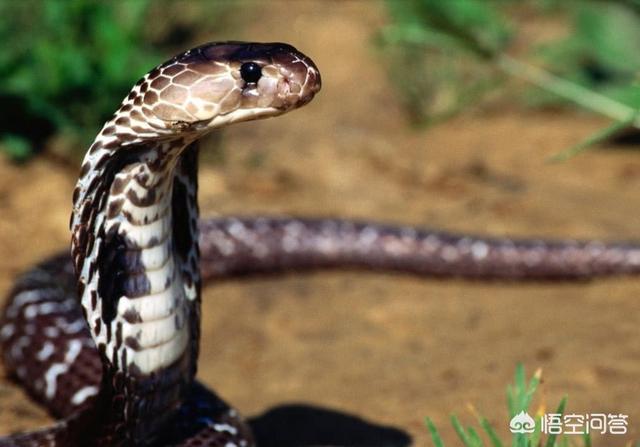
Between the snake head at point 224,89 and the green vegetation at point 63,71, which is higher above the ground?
the snake head at point 224,89

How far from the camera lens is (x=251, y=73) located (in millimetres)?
2488

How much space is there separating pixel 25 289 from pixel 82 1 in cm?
237

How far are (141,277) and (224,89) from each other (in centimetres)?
55

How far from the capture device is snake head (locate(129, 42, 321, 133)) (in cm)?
246

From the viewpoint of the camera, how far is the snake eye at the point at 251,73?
2.48m

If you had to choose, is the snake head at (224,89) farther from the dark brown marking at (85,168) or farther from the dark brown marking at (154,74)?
the dark brown marking at (85,168)

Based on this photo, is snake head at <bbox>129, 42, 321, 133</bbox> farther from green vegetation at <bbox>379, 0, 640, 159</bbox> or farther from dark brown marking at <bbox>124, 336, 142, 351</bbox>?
green vegetation at <bbox>379, 0, 640, 159</bbox>

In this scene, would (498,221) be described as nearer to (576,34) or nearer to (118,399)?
(576,34)

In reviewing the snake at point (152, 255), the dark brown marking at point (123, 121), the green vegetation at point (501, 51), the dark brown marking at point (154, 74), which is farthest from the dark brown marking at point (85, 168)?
the green vegetation at point (501, 51)

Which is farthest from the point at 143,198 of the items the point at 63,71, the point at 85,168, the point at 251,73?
the point at 63,71

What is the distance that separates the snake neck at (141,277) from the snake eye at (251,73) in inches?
9.7

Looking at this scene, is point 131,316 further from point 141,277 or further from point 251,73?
point 251,73

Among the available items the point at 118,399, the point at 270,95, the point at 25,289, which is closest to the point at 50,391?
the point at 25,289

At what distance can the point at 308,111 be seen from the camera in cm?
761
